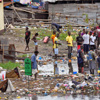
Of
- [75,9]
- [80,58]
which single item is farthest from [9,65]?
[75,9]

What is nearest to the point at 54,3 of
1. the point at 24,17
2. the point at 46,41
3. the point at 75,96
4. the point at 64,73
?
Result: the point at 24,17

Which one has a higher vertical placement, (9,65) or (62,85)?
(9,65)

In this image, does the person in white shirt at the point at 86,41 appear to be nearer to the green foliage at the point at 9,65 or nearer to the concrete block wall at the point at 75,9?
the green foliage at the point at 9,65

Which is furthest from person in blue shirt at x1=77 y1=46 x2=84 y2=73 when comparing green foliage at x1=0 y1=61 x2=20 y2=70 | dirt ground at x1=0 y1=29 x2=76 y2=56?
dirt ground at x1=0 y1=29 x2=76 y2=56

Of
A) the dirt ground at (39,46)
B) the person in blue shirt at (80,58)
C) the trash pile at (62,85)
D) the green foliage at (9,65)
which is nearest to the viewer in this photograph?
the trash pile at (62,85)

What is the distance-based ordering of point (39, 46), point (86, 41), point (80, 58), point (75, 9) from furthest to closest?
point (75, 9) → point (39, 46) → point (86, 41) → point (80, 58)

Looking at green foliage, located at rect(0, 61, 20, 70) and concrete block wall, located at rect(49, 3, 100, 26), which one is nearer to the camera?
green foliage, located at rect(0, 61, 20, 70)

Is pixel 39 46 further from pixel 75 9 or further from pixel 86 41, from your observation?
pixel 75 9

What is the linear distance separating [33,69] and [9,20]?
646 inches

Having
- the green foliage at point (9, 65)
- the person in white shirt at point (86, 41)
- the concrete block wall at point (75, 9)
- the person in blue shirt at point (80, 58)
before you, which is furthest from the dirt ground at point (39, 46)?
the concrete block wall at point (75, 9)

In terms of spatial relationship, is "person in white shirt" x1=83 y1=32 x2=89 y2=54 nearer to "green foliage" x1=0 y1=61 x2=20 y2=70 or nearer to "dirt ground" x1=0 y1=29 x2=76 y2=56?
"dirt ground" x1=0 y1=29 x2=76 y2=56

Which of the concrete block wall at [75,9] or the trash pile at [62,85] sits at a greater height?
the concrete block wall at [75,9]

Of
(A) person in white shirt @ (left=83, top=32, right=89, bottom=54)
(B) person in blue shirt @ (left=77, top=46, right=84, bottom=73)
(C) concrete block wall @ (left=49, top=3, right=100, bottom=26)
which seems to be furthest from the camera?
(C) concrete block wall @ (left=49, top=3, right=100, bottom=26)

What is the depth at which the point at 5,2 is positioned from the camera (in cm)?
2955
